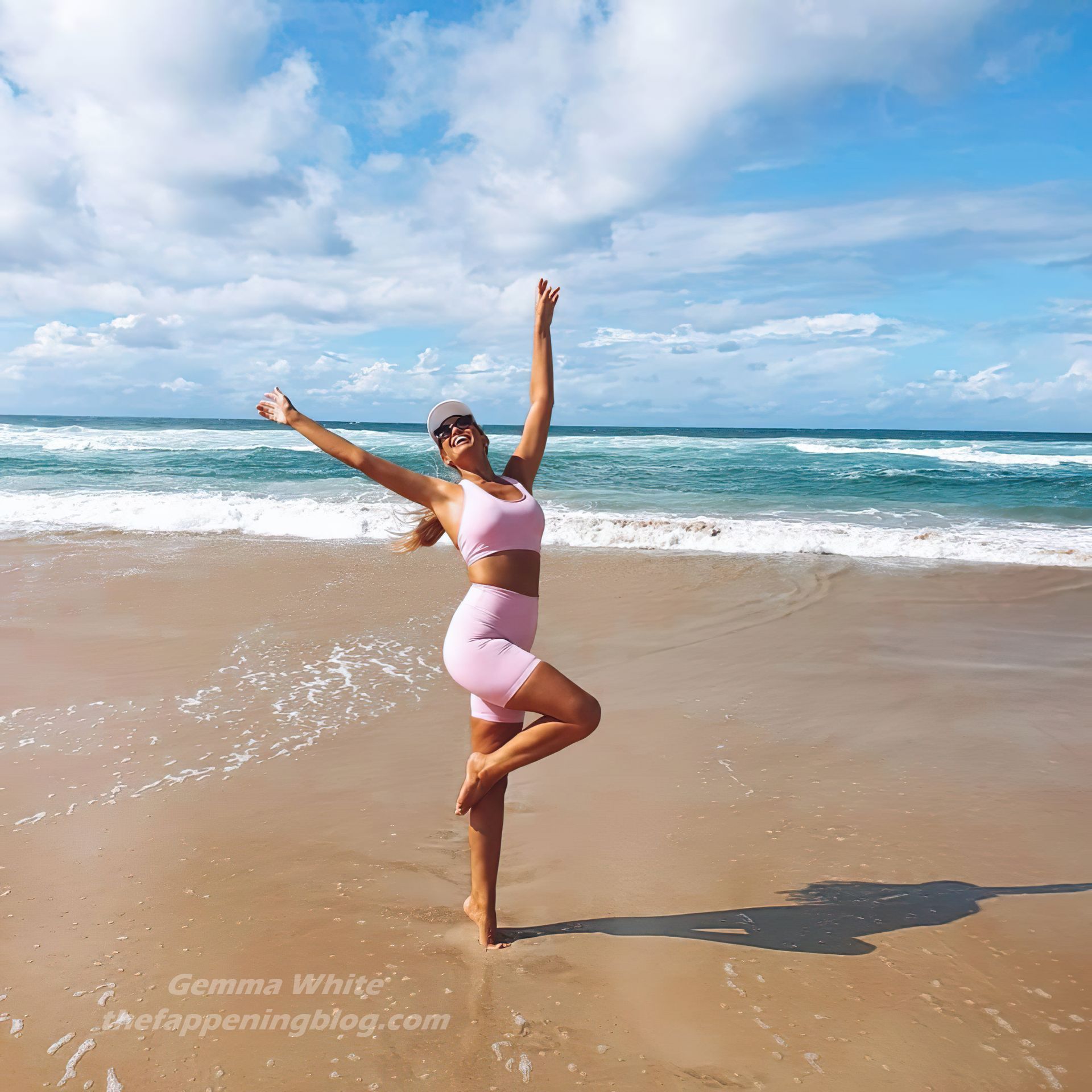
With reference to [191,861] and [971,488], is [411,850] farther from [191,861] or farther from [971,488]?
[971,488]

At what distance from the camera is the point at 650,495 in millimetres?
23656

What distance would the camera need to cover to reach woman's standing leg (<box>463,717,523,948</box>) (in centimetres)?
310

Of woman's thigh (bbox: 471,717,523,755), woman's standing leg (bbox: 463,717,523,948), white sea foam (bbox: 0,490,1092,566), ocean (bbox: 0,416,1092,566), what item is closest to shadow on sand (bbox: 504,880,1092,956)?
woman's standing leg (bbox: 463,717,523,948)

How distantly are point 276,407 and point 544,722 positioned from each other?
159 centimetres

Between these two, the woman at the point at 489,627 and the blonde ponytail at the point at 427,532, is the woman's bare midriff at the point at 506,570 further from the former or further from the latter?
the blonde ponytail at the point at 427,532

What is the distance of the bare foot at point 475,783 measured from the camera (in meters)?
2.99

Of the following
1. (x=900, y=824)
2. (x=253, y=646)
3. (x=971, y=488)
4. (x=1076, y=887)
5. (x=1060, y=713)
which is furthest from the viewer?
(x=971, y=488)

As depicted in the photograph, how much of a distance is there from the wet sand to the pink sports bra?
151 cm

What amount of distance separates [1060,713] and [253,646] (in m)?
6.45

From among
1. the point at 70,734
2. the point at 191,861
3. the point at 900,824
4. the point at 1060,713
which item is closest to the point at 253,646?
the point at 70,734

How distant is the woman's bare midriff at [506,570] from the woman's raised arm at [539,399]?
14.6 inches

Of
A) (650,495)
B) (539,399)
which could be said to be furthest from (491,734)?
(650,495)

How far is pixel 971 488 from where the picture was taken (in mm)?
26281

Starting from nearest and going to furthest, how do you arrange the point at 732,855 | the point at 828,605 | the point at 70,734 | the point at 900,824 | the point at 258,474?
the point at 732,855, the point at 900,824, the point at 70,734, the point at 828,605, the point at 258,474
